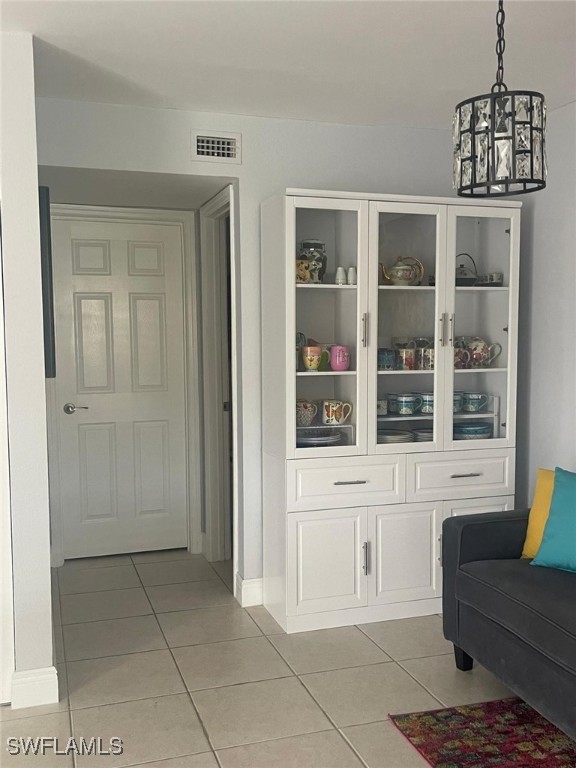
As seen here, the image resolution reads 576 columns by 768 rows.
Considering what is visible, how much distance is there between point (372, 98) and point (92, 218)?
6.47ft

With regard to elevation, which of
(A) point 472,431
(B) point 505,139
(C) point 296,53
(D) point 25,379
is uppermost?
(C) point 296,53

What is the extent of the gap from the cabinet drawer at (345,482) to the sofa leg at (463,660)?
80 cm

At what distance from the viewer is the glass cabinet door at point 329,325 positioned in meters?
3.60

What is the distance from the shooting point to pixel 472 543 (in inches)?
127

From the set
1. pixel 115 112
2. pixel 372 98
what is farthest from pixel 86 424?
pixel 372 98

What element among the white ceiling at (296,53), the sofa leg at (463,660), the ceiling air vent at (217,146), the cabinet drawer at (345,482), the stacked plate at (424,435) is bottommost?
the sofa leg at (463,660)

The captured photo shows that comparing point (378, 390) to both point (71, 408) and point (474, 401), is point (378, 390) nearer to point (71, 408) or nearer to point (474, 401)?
point (474, 401)

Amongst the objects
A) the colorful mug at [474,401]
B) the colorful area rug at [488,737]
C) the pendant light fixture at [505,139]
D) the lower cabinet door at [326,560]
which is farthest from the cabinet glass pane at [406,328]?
the pendant light fixture at [505,139]

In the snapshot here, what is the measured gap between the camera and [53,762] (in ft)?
8.45

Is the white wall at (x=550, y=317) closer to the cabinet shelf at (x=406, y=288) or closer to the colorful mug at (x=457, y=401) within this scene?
the colorful mug at (x=457, y=401)

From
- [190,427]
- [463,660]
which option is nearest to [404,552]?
[463,660]

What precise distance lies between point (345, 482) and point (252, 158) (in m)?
1.70

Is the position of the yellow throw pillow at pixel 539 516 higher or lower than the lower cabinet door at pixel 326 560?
higher

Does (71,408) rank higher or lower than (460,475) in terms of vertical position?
higher
